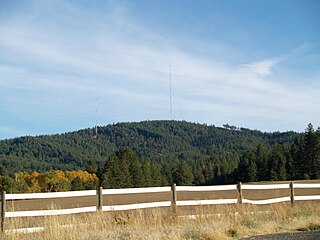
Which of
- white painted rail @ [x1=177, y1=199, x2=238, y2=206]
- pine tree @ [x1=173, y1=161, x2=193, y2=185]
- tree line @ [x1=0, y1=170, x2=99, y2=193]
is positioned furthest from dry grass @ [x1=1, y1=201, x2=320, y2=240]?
pine tree @ [x1=173, y1=161, x2=193, y2=185]

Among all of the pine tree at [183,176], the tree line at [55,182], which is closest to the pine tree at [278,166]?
the pine tree at [183,176]

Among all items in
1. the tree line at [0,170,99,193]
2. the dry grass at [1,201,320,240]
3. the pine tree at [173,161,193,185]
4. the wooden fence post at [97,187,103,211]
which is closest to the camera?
the dry grass at [1,201,320,240]

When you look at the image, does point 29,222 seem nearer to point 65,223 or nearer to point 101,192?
point 65,223

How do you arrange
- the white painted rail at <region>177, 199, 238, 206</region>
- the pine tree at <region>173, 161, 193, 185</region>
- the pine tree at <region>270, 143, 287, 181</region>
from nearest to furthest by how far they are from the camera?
the white painted rail at <region>177, 199, 238, 206</region>, the pine tree at <region>270, 143, 287, 181</region>, the pine tree at <region>173, 161, 193, 185</region>

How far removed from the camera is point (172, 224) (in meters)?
11.7

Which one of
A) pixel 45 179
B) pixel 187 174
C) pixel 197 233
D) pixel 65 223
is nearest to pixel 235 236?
pixel 197 233

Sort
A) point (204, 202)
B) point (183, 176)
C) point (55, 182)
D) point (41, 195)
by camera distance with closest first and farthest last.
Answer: point (41, 195) < point (204, 202) < point (55, 182) < point (183, 176)

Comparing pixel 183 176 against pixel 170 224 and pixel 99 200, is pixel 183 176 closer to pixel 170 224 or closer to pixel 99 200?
pixel 99 200

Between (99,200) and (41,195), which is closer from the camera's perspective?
(41,195)

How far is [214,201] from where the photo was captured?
49.9 feet

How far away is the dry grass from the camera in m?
9.75

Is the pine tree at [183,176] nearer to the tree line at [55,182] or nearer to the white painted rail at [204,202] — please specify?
the tree line at [55,182]

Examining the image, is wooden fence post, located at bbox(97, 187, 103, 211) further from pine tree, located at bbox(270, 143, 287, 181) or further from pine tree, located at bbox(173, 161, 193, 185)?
pine tree, located at bbox(173, 161, 193, 185)

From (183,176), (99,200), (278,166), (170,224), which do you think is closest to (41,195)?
(99,200)
